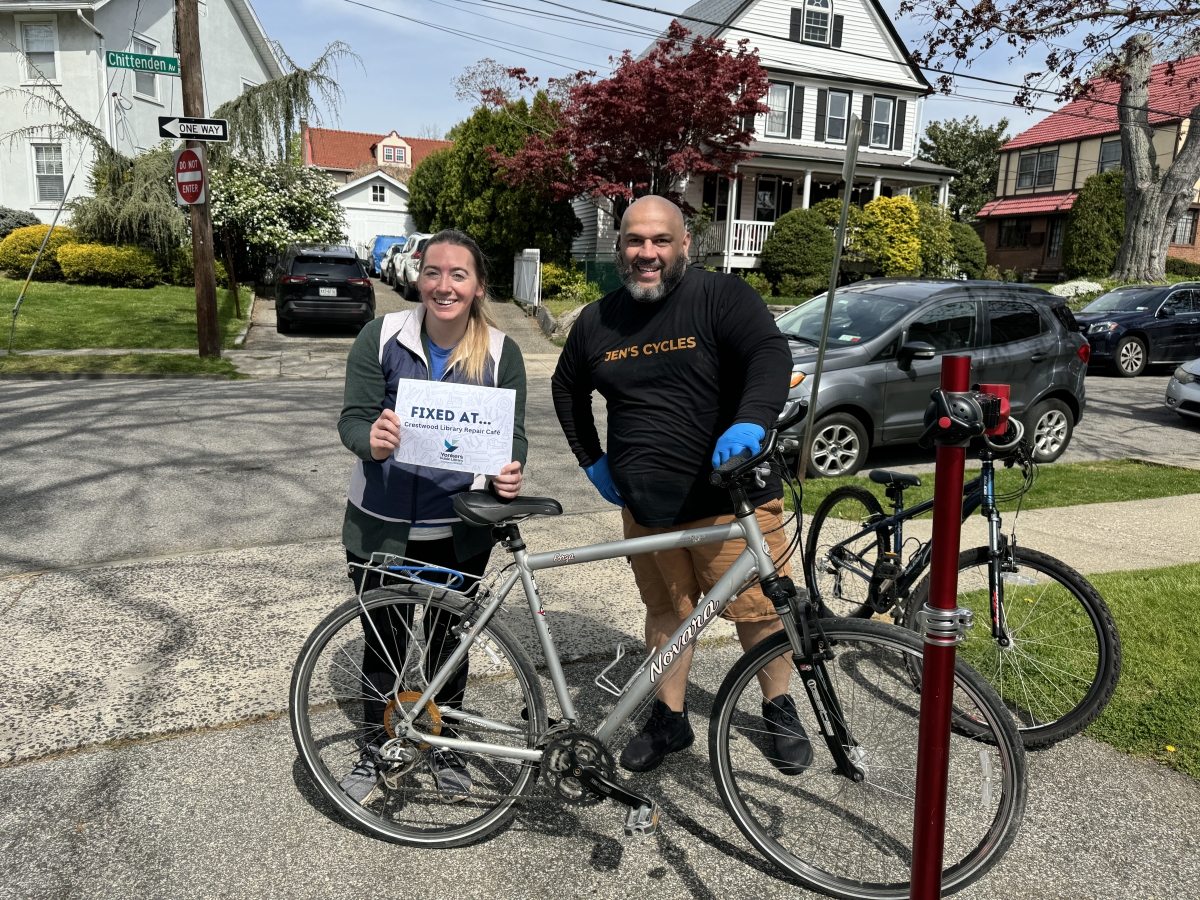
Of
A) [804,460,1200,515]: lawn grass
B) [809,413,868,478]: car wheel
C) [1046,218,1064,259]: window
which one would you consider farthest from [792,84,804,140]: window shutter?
[809,413,868,478]: car wheel

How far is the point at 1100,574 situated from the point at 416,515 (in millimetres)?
4359

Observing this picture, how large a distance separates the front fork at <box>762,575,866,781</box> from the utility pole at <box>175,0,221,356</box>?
12434 mm

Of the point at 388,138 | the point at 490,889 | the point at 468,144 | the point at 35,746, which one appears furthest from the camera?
the point at 388,138

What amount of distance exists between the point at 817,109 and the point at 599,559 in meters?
30.1

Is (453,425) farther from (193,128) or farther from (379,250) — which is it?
(379,250)

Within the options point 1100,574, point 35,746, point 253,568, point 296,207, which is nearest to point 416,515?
point 35,746

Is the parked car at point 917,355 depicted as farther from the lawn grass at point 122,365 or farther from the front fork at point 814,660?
the lawn grass at point 122,365

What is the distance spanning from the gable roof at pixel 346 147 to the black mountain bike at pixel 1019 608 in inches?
2496

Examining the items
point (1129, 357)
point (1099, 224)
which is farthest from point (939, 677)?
point (1099, 224)

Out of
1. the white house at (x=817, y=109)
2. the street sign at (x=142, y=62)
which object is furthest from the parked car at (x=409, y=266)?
the street sign at (x=142, y=62)

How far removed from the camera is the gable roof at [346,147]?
208ft

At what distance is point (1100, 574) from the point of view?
17.4 ft

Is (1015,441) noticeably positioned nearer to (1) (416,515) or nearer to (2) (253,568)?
(1) (416,515)

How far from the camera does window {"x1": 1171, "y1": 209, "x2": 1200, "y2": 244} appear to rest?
3972cm
